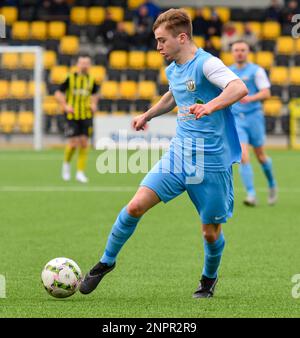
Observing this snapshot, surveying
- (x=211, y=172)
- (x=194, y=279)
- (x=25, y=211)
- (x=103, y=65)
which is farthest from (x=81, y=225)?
(x=103, y=65)

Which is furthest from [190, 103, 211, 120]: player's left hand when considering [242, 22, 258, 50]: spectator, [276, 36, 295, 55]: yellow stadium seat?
[276, 36, 295, 55]: yellow stadium seat

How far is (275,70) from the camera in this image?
2805 cm

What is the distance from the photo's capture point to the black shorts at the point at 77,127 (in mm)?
17302

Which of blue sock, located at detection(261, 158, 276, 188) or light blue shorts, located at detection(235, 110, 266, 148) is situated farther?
blue sock, located at detection(261, 158, 276, 188)

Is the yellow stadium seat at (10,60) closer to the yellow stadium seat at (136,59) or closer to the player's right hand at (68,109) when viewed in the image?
the yellow stadium seat at (136,59)

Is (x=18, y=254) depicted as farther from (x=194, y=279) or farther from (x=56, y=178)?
(x=56, y=178)

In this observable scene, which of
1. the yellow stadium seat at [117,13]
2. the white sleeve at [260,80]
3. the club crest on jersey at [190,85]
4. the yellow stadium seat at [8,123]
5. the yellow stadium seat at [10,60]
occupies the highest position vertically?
the club crest on jersey at [190,85]

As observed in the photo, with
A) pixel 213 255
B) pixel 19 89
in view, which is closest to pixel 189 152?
pixel 213 255

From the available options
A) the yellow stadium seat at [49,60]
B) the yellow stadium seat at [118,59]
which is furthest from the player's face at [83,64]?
the yellow stadium seat at [49,60]

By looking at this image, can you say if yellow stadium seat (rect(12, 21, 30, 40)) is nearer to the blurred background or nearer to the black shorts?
the blurred background

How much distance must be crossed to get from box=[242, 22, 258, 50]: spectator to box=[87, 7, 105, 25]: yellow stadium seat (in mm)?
4451

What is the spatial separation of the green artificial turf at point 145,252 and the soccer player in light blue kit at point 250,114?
1.29ft

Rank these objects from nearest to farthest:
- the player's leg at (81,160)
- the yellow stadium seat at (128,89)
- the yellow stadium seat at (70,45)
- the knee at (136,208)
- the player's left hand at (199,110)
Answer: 1. the player's left hand at (199,110)
2. the knee at (136,208)
3. the player's leg at (81,160)
4. the yellow stadium seat at (128,89)
5. the yellow stadium seat at (70,45)

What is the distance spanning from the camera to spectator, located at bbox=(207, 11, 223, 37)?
28.0 m
